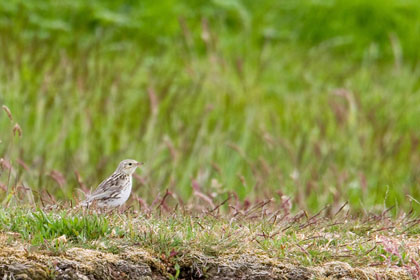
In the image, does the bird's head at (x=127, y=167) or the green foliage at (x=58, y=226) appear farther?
the bird's head at (x=127, y=167)

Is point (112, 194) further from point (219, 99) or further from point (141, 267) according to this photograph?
point (219, 99)

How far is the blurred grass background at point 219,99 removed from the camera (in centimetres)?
752

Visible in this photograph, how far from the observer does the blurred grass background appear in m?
7.52

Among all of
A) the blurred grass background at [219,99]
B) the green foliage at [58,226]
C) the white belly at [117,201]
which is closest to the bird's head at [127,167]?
the white belly at [117,201]

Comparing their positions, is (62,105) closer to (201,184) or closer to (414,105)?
(201,184)

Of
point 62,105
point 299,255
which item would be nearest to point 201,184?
point 62,105

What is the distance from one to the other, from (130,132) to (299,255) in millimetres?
4638

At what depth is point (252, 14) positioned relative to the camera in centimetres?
1260

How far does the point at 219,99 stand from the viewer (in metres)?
9.51

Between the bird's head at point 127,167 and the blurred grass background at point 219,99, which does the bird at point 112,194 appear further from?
the blurred grass background at point 219,99

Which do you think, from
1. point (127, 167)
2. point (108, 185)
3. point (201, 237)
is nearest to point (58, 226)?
point (201, 237)

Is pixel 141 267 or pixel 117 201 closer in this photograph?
pixel 141 267

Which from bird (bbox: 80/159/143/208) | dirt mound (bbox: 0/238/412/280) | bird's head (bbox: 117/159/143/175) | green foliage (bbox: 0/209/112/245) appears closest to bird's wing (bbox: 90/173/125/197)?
bird (bbox: 80/159/143/208)

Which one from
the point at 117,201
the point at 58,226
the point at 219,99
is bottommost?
the point at 219,99
